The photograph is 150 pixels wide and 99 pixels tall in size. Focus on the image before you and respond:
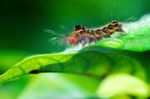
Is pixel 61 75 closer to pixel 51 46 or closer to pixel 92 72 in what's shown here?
pixel 92 72

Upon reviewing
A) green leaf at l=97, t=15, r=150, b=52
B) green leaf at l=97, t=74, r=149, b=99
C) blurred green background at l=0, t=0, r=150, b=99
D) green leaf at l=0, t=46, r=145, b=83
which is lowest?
green leaf at l=97, t=74, r=149, b=99

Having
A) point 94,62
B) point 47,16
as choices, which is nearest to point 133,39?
point 94,62

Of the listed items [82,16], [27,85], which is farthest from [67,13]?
[27,85]

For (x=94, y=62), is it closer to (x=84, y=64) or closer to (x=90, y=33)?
(x=84, y=64)

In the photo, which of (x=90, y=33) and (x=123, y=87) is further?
(x=90, y=33)

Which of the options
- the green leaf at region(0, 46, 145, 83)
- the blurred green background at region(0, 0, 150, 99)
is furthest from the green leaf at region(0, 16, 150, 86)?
the blurred green background at region(0, 0, 150, 99)

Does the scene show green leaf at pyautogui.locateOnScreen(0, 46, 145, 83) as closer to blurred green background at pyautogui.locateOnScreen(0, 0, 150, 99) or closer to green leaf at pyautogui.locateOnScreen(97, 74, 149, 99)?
green leaf at pyautogui.locateOnScreen(97, 74, 149, 99)

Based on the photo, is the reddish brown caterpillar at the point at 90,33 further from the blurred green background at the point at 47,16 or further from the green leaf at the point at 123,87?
the green leaf at the point at 123,87
